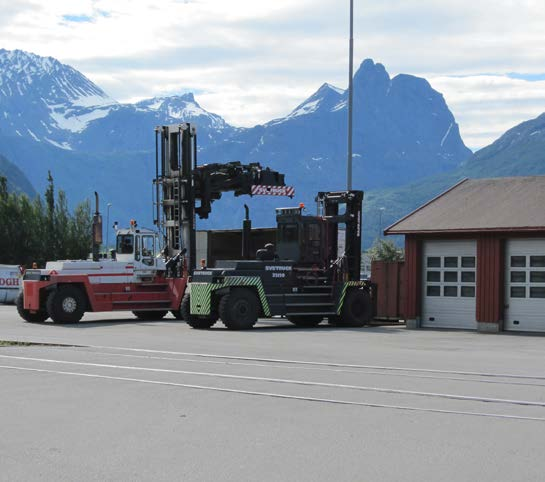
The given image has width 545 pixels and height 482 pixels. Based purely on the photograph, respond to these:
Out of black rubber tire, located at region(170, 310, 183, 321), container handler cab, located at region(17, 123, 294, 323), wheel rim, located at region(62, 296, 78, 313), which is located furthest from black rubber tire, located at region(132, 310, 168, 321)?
wheel rim, located at region(62, 296, 78, 313)

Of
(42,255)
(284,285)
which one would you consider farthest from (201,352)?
(42,255)

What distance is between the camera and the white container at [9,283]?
54.1 metres

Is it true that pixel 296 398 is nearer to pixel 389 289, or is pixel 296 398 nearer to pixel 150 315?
pixel 389 289

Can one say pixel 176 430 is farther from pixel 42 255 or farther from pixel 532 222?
pixel 42 255

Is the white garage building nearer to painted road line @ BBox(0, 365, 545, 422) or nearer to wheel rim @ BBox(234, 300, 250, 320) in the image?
wheel rim @ BBox(234, 300, 250, 320)

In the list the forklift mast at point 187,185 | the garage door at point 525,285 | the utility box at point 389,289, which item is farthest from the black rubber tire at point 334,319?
the forklift mast at point 187,185

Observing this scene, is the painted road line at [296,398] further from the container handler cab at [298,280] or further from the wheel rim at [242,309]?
the container handler cab at [298,280]

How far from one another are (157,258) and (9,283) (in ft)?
71.9

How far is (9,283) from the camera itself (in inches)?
2146

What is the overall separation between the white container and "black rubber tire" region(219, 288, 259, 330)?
27887 mm

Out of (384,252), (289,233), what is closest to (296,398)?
(289,233)

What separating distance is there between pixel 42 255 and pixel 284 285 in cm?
5311

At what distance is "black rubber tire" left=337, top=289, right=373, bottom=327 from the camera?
30.4m

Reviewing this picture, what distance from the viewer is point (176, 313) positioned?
35094mm
